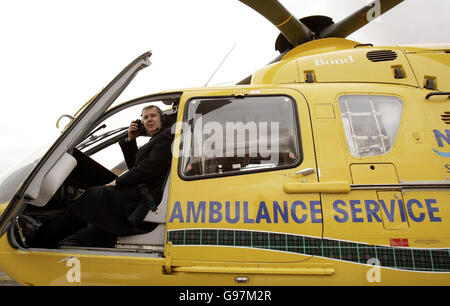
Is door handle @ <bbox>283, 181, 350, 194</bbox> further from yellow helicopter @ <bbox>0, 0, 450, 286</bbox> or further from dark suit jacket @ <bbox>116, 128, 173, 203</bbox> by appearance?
dark suit jacket @ <bbox>116, 128, 173, 203</bbox>

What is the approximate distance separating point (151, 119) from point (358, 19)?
3.06m

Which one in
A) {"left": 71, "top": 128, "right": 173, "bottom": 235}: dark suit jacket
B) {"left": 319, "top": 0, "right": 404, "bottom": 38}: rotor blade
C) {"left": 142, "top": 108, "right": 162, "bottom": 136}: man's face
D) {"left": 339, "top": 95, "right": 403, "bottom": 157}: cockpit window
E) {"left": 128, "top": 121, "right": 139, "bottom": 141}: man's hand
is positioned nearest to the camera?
{"left": 339, "top": 95, "right": 403, "bottom": 157}: cockpit window

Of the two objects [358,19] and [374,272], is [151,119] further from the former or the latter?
[358,19]

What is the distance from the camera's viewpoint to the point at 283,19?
3260 mm

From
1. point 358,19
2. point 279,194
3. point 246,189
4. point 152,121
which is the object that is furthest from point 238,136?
point 358,19

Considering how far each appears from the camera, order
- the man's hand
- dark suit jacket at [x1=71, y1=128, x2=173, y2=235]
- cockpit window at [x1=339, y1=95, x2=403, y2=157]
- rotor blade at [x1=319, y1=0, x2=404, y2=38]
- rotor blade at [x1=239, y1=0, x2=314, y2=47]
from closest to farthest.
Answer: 1. cockpit window at [x1=339, y1=95, x2=403, y2=157]
2. dark suit jacket at [x1=71, y1=128, x2=173, y2=235]
3. the man's hand
4. rotor blade at [x1=239, y1=0, x2=314, y2=47]
5. rotor blade at [x1=319, y1=0, x2=404, y2=38]

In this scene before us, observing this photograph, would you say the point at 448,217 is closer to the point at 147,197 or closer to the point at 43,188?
the point at 147,197

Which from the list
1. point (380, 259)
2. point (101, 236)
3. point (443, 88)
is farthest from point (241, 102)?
point (443, 88)

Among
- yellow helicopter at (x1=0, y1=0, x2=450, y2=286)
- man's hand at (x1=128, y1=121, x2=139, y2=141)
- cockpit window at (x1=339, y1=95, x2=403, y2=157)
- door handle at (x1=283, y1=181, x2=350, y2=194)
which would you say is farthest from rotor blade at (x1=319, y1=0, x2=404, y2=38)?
man's hand at (x1=128, y1=121, x2=139, y2=141)

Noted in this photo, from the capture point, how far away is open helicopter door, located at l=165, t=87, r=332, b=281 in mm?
1716

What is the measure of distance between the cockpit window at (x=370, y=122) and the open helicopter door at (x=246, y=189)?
1.08 feet

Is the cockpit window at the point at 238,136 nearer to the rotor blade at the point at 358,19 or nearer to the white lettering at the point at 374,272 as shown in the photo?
the white lettering at the point at 374,272

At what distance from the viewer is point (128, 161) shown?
2834 millimetres
